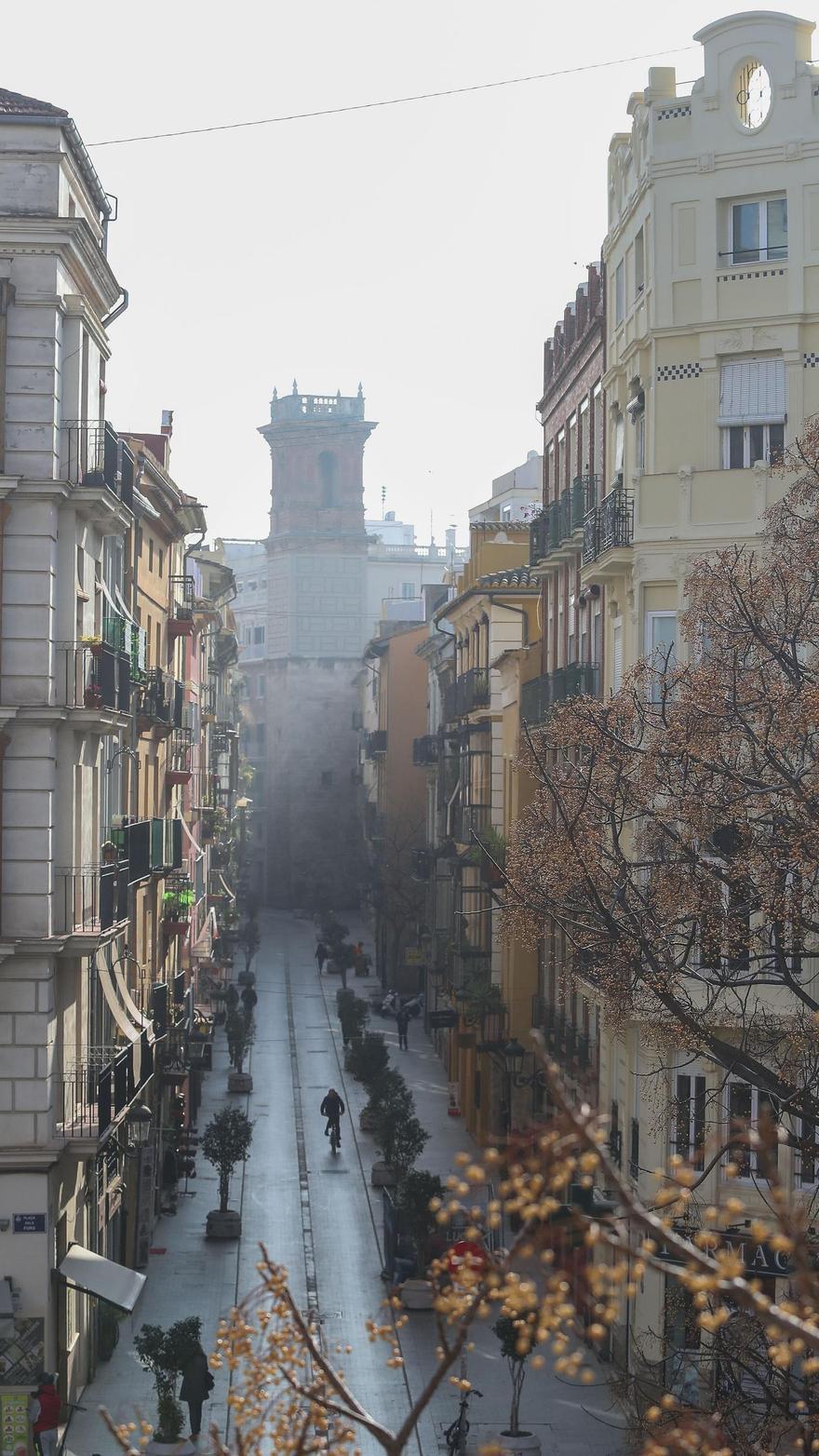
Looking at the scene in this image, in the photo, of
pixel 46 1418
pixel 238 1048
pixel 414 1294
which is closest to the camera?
pixel 46 1418

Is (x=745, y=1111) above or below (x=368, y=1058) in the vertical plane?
above

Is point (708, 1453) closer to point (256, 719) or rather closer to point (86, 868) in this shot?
point (86, 868)

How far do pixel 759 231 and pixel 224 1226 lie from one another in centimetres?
2028

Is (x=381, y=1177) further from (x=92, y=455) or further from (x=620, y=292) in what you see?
(x=92, y=455)

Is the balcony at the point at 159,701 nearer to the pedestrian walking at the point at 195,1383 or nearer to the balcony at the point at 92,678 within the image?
the balcony at the point at 92,678

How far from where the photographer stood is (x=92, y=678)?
25531mm

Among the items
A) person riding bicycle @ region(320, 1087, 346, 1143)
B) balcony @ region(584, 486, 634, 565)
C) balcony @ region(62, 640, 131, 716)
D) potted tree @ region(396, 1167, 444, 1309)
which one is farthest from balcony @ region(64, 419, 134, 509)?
person riding bicycle @ region(320, 1087, 346, 1143)

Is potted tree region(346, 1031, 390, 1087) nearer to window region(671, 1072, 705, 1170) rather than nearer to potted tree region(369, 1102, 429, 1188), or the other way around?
potted tree region(369, 1102, 429, 1188)

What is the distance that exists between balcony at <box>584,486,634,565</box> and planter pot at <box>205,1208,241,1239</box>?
14.2 meters

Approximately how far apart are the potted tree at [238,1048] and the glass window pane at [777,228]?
31.3 metres

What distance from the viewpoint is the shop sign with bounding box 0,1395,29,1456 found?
2222 cm

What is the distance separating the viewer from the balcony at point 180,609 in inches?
1762

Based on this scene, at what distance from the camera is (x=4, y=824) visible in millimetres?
24109

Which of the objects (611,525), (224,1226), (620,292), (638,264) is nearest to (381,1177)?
(224,1226)
